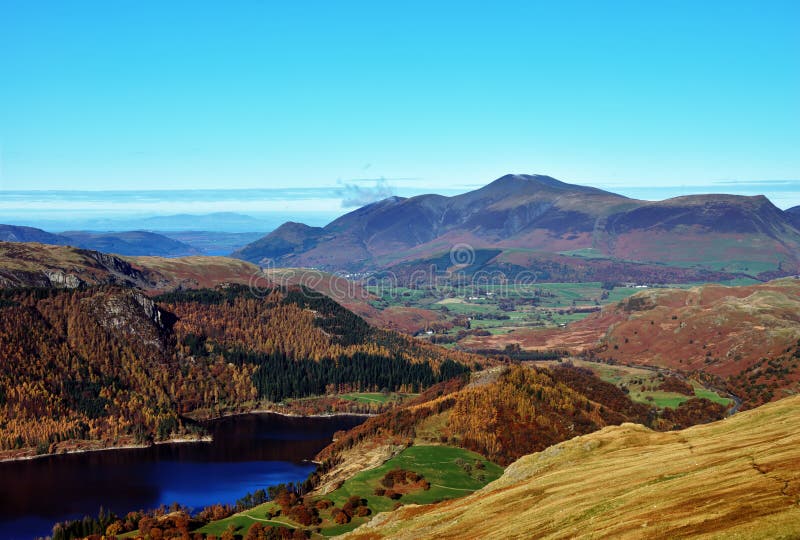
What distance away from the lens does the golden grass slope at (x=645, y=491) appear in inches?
2351

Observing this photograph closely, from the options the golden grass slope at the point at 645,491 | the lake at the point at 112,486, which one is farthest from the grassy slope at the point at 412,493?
the lake at the point at 112,486

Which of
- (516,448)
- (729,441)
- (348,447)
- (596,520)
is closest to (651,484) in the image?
(596,520)

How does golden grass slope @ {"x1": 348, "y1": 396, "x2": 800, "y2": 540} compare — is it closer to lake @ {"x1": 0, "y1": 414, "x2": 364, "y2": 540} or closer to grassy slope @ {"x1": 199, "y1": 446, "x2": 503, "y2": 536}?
grassy slope @ {"x1": 199, "y1": 446, "x2": 503, "y2": 536}

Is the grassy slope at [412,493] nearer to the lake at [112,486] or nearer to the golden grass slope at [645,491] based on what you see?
the golden grass slope at [645,491]

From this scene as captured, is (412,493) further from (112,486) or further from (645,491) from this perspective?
(645,491)

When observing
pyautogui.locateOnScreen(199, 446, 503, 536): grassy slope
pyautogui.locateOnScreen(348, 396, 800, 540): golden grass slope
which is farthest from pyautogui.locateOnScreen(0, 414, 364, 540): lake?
pyautogui.locateOnScreen(348, 396, 800, 540): golden grass slope

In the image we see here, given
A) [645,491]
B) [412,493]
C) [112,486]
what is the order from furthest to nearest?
[112,486] < [412,493] < [645,491]

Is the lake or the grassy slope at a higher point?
the grassy slope

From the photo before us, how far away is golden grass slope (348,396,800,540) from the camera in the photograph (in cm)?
5972

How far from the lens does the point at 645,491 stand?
7738 centimetres

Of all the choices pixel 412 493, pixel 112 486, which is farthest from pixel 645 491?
pixel 112 486

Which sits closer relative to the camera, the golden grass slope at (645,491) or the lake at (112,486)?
the golden grass slope at (645,491)

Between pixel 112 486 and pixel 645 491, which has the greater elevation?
pixel 645 491

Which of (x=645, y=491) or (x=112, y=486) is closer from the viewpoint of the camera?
(x=645, y=491)
